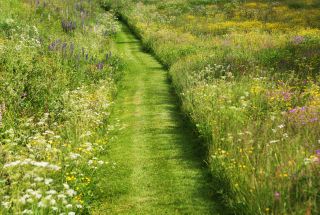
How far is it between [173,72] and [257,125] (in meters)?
8.91

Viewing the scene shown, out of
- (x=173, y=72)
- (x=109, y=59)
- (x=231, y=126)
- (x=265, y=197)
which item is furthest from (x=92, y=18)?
(x=265, y=197)

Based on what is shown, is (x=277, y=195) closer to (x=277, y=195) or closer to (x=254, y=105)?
(x=277, y=195)

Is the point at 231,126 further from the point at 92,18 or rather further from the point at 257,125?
the point at 92,18

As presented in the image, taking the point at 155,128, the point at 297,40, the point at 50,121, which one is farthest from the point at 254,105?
the point at 297,40

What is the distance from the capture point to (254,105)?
998 centimetres

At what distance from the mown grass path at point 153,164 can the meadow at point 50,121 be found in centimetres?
40

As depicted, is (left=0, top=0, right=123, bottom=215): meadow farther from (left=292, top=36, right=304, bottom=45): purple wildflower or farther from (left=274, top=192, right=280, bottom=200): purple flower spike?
(left=292, top=36, right=304, bottom=45): purple wildflower

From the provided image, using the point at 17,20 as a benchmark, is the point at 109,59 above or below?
below

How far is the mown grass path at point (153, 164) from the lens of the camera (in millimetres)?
7129

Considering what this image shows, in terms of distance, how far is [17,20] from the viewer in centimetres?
1730

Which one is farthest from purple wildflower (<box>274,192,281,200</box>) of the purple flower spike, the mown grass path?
the mown grass path

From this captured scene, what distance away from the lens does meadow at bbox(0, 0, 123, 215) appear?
19.2ft

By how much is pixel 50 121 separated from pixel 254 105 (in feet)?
15.6

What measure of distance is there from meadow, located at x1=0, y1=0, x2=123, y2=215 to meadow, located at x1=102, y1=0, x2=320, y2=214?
2350 mm
